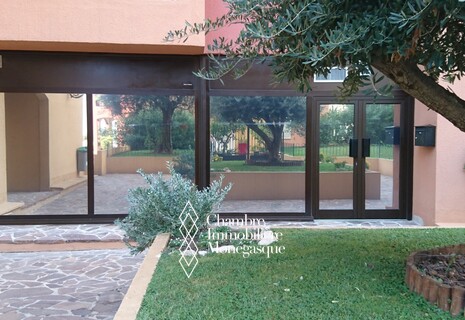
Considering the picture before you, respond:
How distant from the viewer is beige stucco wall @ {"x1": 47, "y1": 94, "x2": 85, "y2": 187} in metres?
8.48

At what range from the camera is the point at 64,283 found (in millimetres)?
5625

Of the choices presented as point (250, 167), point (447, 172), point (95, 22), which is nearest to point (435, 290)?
point (447, 172)

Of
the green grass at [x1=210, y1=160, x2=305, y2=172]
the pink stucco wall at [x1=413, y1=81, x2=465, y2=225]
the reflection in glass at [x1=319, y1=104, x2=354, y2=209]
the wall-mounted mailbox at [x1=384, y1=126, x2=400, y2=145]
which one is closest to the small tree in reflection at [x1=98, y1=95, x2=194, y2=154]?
the green grass at [x1=210, y1=160, x2=305, y2=172]

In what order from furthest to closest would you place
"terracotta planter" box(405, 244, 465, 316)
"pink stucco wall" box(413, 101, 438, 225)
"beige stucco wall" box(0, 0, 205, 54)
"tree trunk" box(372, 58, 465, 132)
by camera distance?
"pink stucco wall" box(413, 101, 438, 225) → "beige stucco wall" box(0, 0, 205, 54) → "tree trunk" box(372, 58, 465, 132) → "terracotta planter" box(405, 244, 465, 316)

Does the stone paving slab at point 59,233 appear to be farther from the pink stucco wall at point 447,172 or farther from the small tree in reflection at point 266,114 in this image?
the pink stucco wall at point 447,172

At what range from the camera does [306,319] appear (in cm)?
289

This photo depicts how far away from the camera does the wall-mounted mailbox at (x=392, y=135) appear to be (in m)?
Answer: 8.65

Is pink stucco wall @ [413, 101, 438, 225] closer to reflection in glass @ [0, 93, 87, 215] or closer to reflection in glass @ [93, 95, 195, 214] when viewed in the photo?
reflection in glass @ [93, 95, 195, 214]

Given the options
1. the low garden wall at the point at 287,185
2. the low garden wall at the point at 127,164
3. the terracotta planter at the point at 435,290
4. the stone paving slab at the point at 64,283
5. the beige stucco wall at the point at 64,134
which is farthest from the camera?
the low garden wall at the point at 287,185

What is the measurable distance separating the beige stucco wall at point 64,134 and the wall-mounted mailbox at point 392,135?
5.89 meters

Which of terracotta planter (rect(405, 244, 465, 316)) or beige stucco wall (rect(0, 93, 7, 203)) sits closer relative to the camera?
terracotta planter (rect(405, 244, 465, 316))

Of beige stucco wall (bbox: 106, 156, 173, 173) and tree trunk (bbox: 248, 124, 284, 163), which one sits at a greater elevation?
tree trunk (bbox: 248, 124, 284, 163)

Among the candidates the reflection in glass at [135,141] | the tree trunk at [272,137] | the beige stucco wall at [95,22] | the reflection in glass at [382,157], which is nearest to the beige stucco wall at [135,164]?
the reflection in glass at [135,141]

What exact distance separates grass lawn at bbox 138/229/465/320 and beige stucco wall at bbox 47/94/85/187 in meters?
5.06
